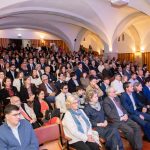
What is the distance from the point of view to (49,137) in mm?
3660

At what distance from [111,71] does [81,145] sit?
20.7 ft

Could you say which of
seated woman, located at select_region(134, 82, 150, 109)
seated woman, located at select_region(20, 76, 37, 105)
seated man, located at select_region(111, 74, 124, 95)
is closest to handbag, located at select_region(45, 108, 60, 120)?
seated woman, located at select_region(20, 76, 37, 105)

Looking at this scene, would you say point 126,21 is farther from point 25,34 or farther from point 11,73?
point 25,34

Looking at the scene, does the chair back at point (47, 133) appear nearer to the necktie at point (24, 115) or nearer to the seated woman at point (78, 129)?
the seated woman at point (78, 129)

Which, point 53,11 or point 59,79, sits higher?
point 53,11

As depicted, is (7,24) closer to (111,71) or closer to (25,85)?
(111,71)

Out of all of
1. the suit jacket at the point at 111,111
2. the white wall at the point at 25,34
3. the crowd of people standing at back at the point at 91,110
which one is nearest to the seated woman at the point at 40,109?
the crowd of people standing at back at the point at 91,110

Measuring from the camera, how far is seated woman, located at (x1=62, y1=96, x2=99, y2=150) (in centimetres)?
384

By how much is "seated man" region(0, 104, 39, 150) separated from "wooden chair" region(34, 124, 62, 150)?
0.37 meters

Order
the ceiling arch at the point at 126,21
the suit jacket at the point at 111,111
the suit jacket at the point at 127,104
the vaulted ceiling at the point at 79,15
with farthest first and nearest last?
the ceiling arch at the point at 126,21 < the vaulted ceiling at the point at 79,15 < the suit jacket at the point at 127,104 < the suit jacket at the point at 111,111

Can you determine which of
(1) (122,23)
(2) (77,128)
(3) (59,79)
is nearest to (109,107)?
(2) (77,128)

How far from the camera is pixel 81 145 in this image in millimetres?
3783

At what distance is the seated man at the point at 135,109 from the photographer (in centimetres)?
504

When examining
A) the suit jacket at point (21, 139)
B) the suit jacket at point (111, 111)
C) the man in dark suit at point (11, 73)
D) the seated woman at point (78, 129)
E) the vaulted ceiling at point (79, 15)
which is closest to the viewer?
the suit jacket at point (21, 139)
